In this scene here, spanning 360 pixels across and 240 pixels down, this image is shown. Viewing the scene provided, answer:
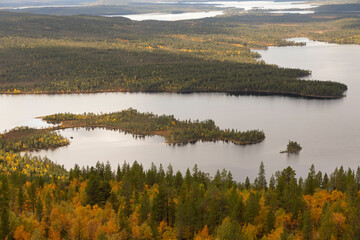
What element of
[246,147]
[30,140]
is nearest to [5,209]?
[30,140]

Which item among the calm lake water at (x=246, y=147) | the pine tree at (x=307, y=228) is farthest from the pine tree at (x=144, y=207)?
the calm lake water at (x=246, y=147)

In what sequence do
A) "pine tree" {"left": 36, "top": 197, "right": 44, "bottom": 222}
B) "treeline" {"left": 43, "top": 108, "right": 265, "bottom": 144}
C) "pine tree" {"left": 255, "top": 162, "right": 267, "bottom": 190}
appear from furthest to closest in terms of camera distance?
"treeline" {"left": 43, "top": 108, "right": 265, "bottom": 144} → "pine tree" {"left": 255, "top": 162, "right": 267, "bottom": 190} → "pine tree" {"left": 36, "top": 197, "right": 44, "bottom": 222}

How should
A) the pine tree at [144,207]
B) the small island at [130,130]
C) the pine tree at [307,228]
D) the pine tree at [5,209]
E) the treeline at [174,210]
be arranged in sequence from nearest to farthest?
the pine tree at [307,228] → the pine tree at [5,209] → the treeline at [174,210] → the pine tree at [144,207] → the small island at [130,130]

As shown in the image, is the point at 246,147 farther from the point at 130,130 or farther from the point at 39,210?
the point at 39,210

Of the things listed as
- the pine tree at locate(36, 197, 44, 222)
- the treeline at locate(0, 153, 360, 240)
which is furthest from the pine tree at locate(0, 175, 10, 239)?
the pine tree at locate(36, 197, 44, 222)

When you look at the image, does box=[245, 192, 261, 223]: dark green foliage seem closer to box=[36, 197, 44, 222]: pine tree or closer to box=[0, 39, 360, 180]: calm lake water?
box=[36, 197, 44, 222]: pine tree

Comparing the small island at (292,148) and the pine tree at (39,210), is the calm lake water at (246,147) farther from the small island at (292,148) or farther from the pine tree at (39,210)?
the pine tree at (39,210)
